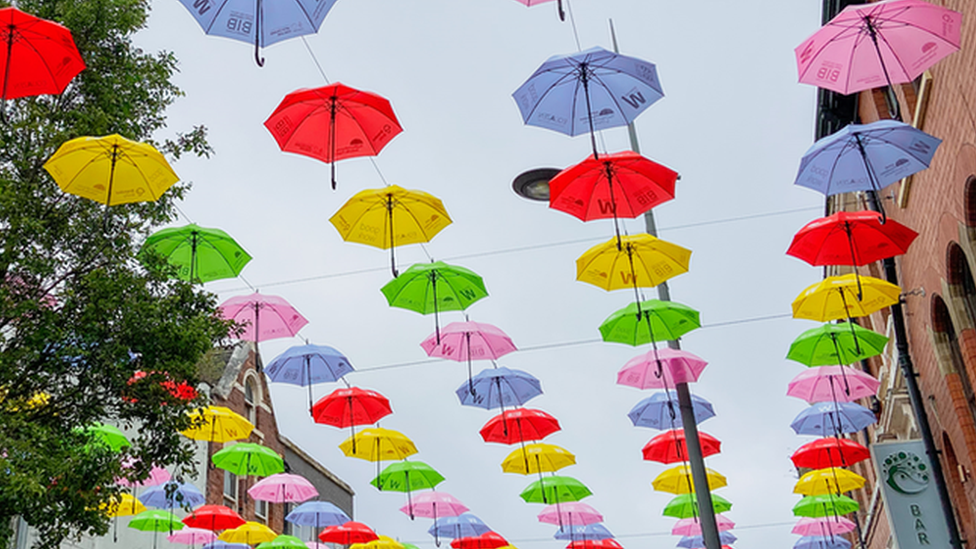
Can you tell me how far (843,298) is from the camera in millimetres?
14867

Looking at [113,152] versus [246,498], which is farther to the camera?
[246,498]

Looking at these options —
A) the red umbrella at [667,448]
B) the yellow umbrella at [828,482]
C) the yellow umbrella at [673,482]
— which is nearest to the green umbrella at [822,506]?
the yellow umbrella at [828,482]

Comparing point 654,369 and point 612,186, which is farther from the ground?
point 612,186

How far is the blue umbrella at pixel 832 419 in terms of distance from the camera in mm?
19172

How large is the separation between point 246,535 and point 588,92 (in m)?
15.6

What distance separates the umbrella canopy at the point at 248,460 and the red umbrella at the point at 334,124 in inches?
396

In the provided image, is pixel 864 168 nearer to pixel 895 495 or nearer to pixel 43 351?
pixel 895 495

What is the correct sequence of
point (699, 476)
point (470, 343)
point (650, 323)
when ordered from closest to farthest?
point (699, 476) < point (650, 323) < point (470, 343)

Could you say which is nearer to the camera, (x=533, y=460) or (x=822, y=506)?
(x=533, y=460)

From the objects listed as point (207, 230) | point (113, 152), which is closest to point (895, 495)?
point (207, 230)

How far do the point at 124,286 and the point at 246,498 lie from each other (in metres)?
20.2

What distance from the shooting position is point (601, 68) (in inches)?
457

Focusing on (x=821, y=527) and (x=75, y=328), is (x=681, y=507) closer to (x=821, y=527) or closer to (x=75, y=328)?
(x=821, y=527)

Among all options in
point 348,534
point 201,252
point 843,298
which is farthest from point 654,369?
point 348,534
